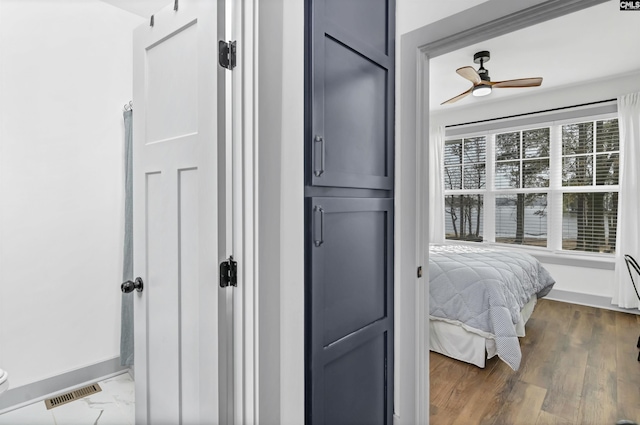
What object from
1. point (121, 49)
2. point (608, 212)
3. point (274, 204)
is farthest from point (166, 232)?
point (608, 212)

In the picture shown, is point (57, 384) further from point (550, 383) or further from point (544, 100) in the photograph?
point (544, 100)

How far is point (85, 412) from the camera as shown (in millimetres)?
2000

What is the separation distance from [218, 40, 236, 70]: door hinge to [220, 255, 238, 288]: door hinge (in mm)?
586

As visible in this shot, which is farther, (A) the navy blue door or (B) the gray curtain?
(B) the gray curtain

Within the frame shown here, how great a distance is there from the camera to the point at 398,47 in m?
1.73

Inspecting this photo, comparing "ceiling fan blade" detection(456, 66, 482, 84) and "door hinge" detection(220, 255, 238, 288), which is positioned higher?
"ceiling fan blade" detection(456, 66, 482, 84)

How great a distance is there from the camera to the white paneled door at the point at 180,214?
41.9 inches

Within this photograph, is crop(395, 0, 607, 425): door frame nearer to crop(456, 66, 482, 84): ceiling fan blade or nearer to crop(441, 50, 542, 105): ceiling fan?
crop(456, 66, 482, 84): ceiling fan blade

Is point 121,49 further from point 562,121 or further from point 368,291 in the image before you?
point 562,121

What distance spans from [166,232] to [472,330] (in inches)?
90.0

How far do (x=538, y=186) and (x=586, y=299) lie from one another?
4.90 ft

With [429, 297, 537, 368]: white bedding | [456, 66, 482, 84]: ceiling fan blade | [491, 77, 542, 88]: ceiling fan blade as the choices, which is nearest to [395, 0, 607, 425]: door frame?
[429, 297, 537, 368]: white bedding

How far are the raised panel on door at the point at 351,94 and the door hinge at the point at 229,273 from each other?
1.27 feet

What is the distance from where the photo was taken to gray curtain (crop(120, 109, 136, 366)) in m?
2.36
